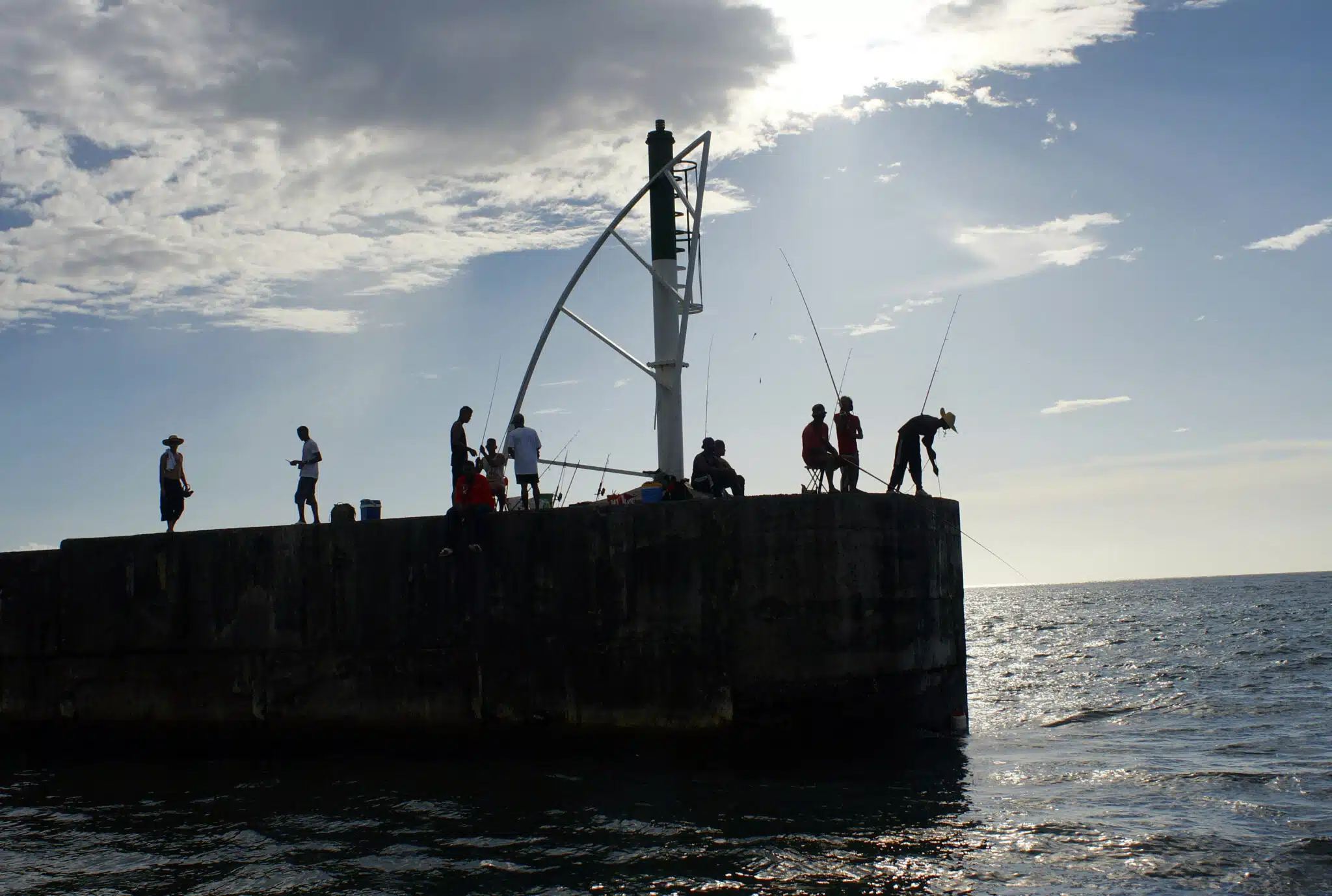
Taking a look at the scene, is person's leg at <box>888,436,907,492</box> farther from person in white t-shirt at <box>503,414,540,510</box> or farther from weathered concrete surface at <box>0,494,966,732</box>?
person in white t-shirt at <box>503,414,540,510</box>

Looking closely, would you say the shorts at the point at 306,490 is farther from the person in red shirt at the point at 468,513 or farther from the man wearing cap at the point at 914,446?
the man wearing cap at the point at 914,446

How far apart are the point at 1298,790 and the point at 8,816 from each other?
13.0 meters

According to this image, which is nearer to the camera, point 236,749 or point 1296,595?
point 236,749

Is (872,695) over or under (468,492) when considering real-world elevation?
under

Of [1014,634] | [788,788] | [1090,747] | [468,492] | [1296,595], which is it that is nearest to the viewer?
[788,788]

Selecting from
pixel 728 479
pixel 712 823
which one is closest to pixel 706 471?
pixel 728 479

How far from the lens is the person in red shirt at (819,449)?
13445mm

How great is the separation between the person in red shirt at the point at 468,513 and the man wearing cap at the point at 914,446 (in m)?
5.08

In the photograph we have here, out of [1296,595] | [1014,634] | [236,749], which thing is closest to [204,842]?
[236,749]

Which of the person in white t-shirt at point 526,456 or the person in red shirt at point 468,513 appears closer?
the person in red shirt at point 468,513

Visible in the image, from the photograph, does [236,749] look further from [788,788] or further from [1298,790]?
[1298,790]

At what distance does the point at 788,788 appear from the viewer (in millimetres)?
10539

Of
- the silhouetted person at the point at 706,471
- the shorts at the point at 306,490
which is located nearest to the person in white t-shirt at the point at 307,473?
the shorts at the point at 306,490

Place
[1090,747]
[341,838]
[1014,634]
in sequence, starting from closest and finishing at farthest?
[341,838] < [1090,747] < [1014,634]
